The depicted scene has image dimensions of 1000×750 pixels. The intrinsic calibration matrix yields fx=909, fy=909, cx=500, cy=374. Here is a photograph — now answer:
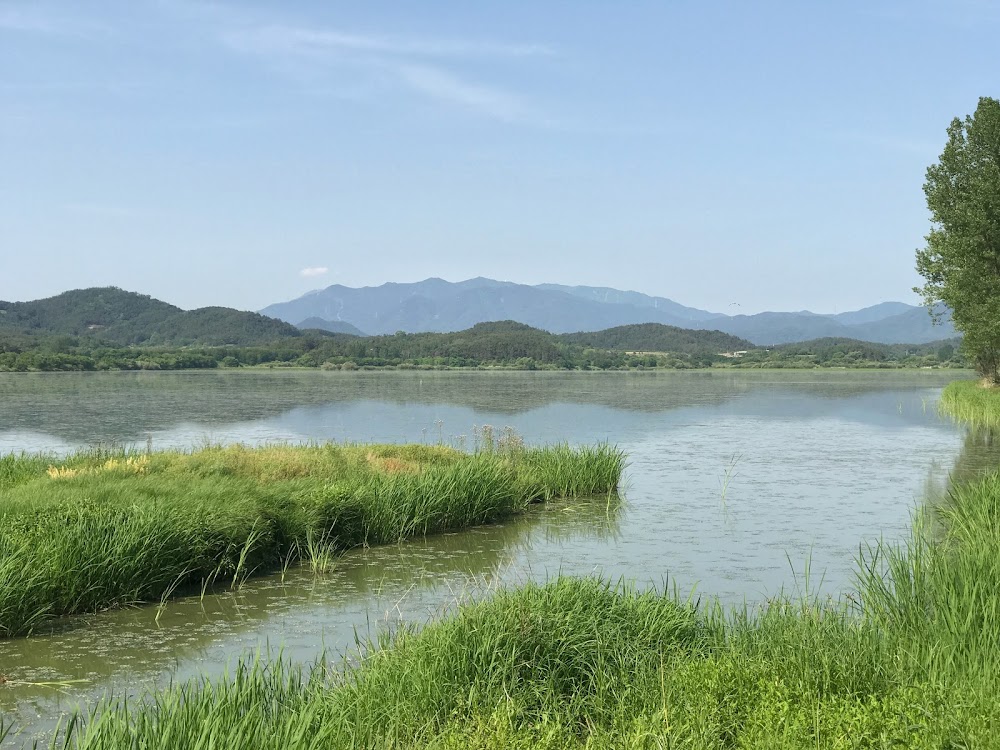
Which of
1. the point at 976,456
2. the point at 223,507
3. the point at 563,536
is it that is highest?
the point at 223,507

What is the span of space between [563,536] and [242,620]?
6593 mm

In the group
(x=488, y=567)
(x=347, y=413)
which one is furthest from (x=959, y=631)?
Result: (x=347, y=413)

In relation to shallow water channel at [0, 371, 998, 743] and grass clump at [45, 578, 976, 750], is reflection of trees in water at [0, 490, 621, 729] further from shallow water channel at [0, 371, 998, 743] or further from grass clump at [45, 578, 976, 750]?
grass clump at [45, 578, 976, 750]

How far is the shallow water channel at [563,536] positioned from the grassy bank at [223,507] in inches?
16.5

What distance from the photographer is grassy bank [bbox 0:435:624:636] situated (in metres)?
10.2

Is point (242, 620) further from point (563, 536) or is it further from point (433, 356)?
point (433, 356)

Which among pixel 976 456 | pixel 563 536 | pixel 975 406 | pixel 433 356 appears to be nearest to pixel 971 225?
pixel 975 406

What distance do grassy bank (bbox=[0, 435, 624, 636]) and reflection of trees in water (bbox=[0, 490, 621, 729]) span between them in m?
0.41

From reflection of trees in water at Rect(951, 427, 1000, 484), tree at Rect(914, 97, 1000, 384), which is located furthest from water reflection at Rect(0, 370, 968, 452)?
reflection of trees in water at Rect(951, 427, 1000, 484)

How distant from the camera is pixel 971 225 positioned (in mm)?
36375

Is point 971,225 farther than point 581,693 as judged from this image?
Yes

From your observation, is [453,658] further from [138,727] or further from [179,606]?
[179,606]

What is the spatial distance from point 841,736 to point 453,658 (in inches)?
111

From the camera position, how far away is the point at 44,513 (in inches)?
432
